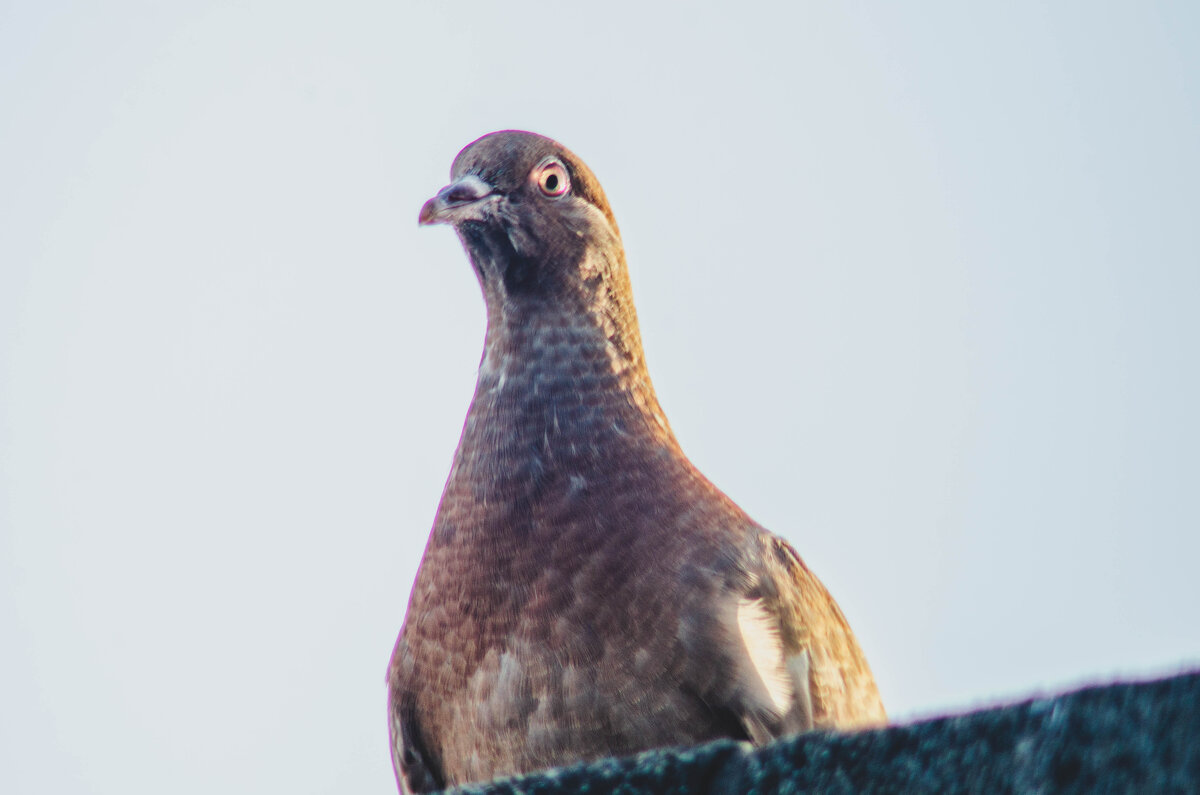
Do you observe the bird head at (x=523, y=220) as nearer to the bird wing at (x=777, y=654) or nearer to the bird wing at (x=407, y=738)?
the bird wing at (x=777, y=654)

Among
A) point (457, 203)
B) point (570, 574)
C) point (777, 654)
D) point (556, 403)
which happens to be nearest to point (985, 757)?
point (570, 574)

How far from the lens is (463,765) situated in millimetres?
4066

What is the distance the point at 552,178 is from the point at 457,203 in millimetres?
435

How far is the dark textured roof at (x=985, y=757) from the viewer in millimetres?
1424

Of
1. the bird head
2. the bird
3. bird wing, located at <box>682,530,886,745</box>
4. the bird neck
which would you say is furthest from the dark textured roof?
the bird head

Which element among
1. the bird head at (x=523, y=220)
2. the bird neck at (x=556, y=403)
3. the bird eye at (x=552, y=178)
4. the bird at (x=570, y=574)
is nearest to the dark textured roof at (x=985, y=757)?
the bird at (x=570, y=574)

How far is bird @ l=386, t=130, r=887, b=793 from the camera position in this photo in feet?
12.6

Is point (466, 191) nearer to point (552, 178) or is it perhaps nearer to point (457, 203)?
point (457, 203)

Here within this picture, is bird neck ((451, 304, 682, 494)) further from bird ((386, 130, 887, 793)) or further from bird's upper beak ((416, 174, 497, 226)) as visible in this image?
bird's upper beak ((416, 174, 497, 226))

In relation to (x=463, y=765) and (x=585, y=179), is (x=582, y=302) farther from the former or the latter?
(x=463, y=765)

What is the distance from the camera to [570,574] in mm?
3932

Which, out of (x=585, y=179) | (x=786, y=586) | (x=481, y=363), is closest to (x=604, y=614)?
(x=786, y=586)

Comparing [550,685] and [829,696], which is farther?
[829,696]

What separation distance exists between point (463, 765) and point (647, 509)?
40.0 inches
